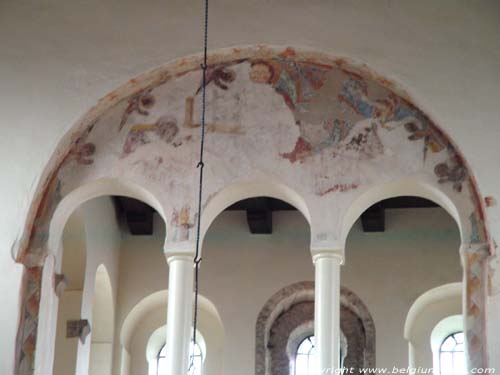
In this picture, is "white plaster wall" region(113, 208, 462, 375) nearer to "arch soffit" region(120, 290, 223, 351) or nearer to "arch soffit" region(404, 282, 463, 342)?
"arch soffit" region(120, 290, 223, 351)

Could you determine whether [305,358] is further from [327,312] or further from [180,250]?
[180,250]

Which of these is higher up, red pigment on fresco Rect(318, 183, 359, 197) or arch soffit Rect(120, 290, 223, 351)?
red pigment on fresco Rect(318, 183, 359, 197)

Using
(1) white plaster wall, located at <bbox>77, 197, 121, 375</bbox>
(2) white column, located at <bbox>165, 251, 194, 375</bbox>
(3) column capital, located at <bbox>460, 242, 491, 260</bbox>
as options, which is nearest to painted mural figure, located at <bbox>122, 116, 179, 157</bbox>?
(2) white column, located at <bbox>165, 251, 194, 375</bbox>

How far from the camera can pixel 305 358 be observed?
56.9 ft

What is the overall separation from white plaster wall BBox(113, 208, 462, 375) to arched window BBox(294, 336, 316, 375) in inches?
33.6

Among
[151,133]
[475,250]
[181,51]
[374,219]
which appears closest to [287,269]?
[374,219]

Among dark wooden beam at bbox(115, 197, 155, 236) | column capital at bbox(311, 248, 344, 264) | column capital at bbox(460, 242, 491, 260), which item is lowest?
column capital at bbox(460, 242, 491, 260)

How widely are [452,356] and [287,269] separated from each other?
8.40 ft

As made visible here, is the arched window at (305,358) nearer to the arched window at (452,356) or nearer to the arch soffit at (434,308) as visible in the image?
the arch soffit at (434,308)

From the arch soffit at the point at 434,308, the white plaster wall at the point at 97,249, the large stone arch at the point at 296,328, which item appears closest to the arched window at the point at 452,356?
the arch soffit at the point at 434,308

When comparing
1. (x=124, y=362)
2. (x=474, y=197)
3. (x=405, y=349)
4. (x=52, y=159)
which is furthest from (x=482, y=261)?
(x=124, y=362)

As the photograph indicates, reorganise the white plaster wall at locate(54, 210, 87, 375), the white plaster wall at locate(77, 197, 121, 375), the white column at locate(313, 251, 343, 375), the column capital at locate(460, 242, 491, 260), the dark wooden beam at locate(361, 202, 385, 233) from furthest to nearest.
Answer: the dark wooden beam at locate(361, 202, 385, 233) < the white plaster wall at locate(77, 197, 121, 375) < the white plaster wall at locate(54, 210, 87, 375) < the white column at locate(313, 251, 343, 375) < the column capital at locate(460, 242, 491, 260)

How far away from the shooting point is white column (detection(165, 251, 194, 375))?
44.9 ft

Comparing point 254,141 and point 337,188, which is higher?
point 254,141
